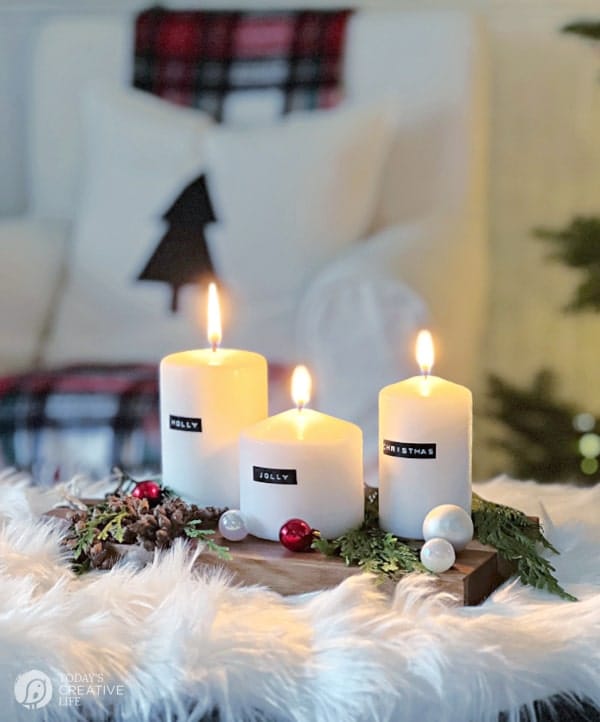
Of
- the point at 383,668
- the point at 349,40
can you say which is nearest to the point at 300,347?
the point at 349,40

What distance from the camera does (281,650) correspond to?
2.76ft

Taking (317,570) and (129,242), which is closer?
(317,570)

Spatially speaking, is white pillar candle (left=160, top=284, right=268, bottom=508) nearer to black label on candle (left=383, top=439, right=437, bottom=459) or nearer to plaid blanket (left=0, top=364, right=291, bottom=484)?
black label on candle (left=383, top=439, right=437, bottom=459)

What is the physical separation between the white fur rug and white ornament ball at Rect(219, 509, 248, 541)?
0.05m

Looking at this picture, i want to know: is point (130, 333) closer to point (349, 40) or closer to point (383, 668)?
point (349, 40)

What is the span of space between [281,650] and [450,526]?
0.19 metres

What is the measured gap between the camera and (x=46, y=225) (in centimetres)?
219

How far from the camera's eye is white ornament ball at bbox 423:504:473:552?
3.11 ft

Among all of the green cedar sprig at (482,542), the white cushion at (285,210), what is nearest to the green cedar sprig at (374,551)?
the green cedar sprig at (482,542)

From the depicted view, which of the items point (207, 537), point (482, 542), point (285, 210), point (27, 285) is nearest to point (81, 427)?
point (27, 285)

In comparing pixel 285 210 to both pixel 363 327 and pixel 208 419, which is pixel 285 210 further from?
pixel 208 419

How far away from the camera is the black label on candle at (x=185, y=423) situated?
1.07 metres

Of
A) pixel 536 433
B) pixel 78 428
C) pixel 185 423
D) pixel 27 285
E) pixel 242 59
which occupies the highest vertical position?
pixel 242 59

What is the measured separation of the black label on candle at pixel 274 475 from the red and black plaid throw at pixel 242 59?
4.32 feet
